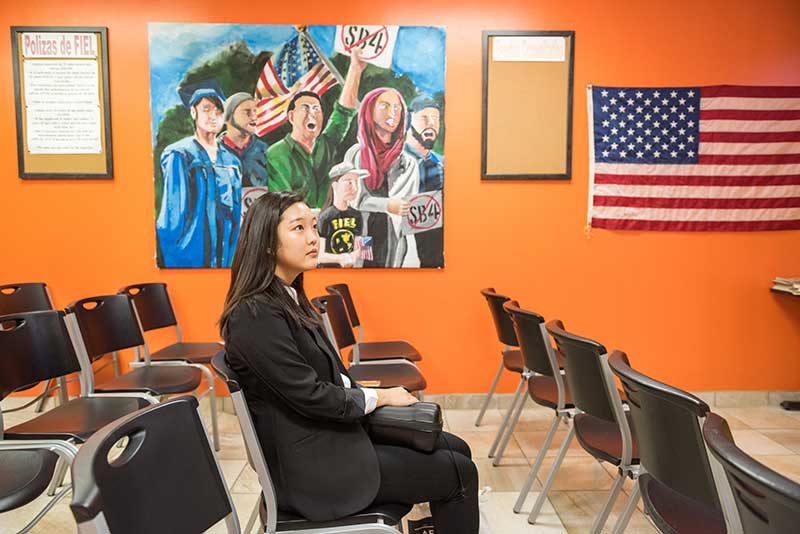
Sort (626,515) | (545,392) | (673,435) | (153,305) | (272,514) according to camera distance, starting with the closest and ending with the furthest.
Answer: (673,435) → (272,514) → (626,515) → (545,392) → (153,305)

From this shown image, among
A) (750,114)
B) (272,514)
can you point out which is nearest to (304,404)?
(272,514)

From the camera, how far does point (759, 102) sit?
3.94 metres

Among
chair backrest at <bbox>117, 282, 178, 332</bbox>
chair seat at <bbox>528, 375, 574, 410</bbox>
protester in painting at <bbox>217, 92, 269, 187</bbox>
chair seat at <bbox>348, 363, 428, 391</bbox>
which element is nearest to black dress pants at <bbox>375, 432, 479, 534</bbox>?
chair seat at <bbox>528, 375, 574, 410</bbox>

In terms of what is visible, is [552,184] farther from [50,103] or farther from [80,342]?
[50,103]

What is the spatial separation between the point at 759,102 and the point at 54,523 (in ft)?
16.2

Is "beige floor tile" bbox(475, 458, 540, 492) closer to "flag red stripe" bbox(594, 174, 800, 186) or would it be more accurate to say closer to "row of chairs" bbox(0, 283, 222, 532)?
"row of chairs" bbox(0, 283, 222, 532)

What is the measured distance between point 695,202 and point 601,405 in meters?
2.66

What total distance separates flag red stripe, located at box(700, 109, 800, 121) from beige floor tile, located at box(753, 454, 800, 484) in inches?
89.7

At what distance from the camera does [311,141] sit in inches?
150

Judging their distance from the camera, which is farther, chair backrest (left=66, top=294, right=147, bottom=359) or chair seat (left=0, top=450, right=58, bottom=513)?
chair backrest (left=66, top=294, right=147, bottom=359)

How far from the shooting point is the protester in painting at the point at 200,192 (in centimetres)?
376

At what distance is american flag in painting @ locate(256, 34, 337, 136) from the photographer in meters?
3.76

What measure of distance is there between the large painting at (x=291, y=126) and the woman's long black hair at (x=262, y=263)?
2.15 metres

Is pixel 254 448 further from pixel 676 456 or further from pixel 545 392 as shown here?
pixel 545 392
